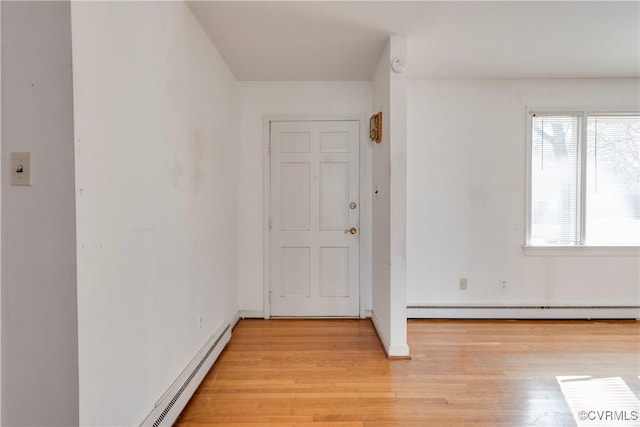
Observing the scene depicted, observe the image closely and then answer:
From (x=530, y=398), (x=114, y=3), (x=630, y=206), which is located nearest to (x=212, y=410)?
(x=530, y=398)

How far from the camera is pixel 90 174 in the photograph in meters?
1.22

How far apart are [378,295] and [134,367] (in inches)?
82.8

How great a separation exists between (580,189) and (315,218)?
2.66 m

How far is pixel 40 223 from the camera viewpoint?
1.17m

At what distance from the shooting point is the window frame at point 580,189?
11.2 feet

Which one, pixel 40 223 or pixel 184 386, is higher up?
pixel 40 223

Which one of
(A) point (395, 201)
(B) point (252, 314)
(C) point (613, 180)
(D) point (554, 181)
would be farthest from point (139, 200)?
(C) point (613, 180)

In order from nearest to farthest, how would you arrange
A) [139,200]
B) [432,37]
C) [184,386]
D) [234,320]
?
1. [139,200]
2. [184,386]
3. [432,37]
4. [234,320]

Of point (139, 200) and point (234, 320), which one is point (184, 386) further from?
point (234, 320)

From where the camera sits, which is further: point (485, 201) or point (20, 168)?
point (485, 201)

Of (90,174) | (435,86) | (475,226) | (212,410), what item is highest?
(435,86)

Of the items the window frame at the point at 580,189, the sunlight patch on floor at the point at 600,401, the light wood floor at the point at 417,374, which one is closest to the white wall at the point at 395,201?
the light wood floor at the point at 417,374

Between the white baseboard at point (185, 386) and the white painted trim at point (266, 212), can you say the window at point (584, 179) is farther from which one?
the white baseboard at point (185, 386)

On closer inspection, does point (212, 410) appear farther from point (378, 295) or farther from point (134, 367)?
point (378, 295)
